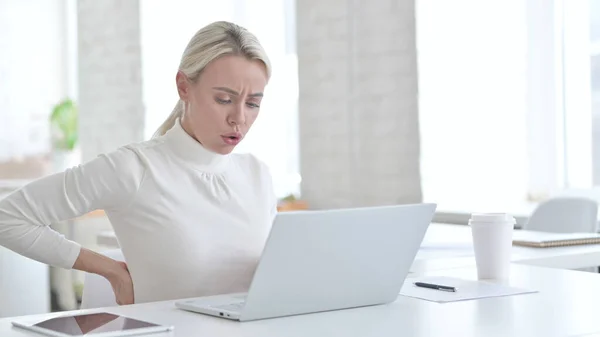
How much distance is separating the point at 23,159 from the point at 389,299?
504 cm

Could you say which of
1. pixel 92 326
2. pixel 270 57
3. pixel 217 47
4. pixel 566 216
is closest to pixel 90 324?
pixel 92 326

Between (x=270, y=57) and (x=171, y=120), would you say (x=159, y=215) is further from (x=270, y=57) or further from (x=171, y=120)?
(x=270, y=57)

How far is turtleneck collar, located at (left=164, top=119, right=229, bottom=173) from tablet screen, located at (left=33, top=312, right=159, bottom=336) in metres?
0.60

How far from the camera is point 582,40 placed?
3.87 meters

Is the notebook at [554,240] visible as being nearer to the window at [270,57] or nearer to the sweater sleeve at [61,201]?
the sweater sleeve at [61,201]

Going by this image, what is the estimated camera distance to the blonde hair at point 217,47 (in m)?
1.98

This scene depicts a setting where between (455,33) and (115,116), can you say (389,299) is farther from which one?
(115,116)

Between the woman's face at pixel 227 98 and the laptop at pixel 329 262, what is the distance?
1.57 ft

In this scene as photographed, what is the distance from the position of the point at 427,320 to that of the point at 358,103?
3051mm

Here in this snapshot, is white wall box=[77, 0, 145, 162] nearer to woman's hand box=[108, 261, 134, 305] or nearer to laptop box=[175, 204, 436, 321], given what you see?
woman's hand box=[108, 261, 134, 305]

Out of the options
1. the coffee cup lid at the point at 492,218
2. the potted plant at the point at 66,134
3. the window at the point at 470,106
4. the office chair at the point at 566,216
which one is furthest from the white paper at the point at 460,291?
the potted plant at the point at 66,134

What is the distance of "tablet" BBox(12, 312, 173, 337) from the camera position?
1325 millimetres

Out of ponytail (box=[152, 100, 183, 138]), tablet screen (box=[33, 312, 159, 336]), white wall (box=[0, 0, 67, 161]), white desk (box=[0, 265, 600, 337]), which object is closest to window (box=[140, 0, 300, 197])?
white wall (box=[0, 0, 67, 161])

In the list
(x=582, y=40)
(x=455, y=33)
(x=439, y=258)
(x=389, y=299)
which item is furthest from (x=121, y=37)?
(x=389, y=299)
